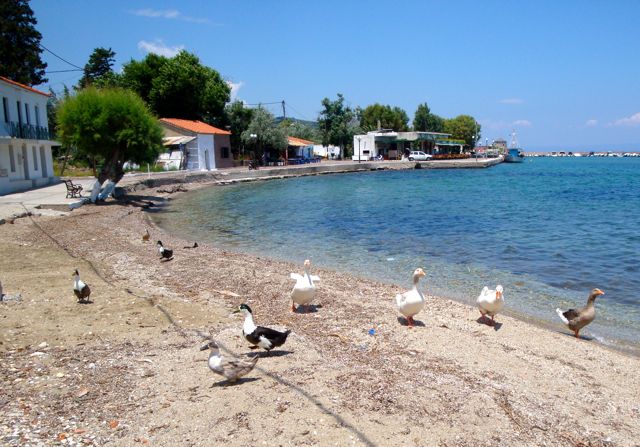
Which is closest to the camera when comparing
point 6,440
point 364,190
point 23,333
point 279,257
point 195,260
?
point 6,440

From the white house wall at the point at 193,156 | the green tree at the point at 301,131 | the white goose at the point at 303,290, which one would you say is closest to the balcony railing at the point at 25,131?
the white house wall at the point at 193,156

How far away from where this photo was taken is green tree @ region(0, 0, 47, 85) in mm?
48844

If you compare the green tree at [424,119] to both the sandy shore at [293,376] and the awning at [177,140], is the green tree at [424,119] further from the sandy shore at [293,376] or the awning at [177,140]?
the sandy shore at [293,376]

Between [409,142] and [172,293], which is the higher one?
[409,142]

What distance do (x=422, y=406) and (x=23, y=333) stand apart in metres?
5.53

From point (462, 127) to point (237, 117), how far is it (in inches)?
3201

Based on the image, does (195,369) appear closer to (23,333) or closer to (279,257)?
(23,333)

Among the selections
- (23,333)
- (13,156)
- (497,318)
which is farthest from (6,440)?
(13,156)

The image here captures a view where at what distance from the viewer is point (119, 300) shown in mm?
9156

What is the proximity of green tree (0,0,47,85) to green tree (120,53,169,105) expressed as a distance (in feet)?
29.3

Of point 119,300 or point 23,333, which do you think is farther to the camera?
point 119,300

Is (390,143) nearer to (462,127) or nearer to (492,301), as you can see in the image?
(462,127)

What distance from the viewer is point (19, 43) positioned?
5053 cm

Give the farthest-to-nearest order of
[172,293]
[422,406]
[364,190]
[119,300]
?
[364,190] → [172,293] → [119,300] → [422,406]
